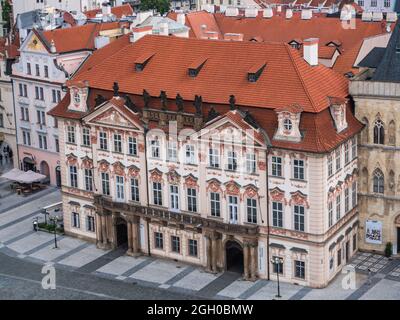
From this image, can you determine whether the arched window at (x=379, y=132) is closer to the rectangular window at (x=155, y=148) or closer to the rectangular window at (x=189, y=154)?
the rectangular window at (x=189, y=154)

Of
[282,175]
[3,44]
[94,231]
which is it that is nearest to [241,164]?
[282,175]

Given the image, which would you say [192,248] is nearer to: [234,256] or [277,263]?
[234,256]

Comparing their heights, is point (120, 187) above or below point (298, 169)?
below

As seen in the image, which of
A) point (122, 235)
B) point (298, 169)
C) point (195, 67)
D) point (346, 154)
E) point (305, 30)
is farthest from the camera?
point (305, 30)

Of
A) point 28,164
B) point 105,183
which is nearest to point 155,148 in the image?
point 105,183

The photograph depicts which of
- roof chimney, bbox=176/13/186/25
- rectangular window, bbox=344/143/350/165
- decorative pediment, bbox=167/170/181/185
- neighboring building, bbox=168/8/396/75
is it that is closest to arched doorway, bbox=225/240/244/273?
decorative pediment, bbox=167/170/181/185

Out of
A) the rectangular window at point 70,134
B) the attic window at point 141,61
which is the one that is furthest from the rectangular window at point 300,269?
the rectangular window at point 70,134

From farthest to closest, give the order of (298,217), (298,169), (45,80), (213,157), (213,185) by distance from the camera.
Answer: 1. (45,80)
2. (213,185)
3. (213,157)
4. (298,217)
5. (298,169)
